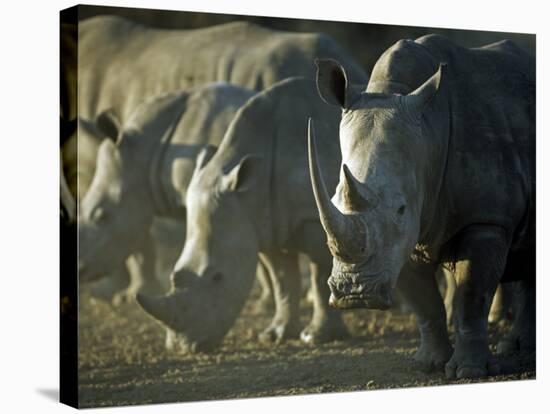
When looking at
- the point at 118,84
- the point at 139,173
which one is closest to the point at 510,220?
the point at 139,173

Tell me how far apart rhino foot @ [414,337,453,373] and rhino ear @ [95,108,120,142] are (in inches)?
133

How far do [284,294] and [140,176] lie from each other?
158cm

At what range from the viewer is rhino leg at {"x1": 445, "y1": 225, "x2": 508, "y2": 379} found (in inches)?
355

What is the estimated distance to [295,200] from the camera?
34.1ft

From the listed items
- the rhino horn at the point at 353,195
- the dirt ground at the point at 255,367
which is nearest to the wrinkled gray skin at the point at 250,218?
the dirt ground at the point at 255,367

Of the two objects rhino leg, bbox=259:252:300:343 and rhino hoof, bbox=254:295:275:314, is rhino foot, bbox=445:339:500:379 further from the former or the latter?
rhino hoof, bbox=254:295:275:314

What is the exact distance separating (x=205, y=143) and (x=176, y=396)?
2653 mm

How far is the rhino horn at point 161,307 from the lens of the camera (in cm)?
976

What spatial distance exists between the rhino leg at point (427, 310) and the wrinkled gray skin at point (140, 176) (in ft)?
8.49

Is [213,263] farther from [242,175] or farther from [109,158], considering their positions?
[109,158]

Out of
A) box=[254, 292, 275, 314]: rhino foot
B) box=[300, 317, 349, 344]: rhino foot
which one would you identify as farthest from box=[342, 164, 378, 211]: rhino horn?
box=[254, 292, 275, 314]: rhino foot

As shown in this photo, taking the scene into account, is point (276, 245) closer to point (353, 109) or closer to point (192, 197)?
point (192, 197)

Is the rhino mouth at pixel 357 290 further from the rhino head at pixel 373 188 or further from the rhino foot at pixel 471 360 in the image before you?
the rhino foot at pixel 471 360

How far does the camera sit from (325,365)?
987 centimetres
